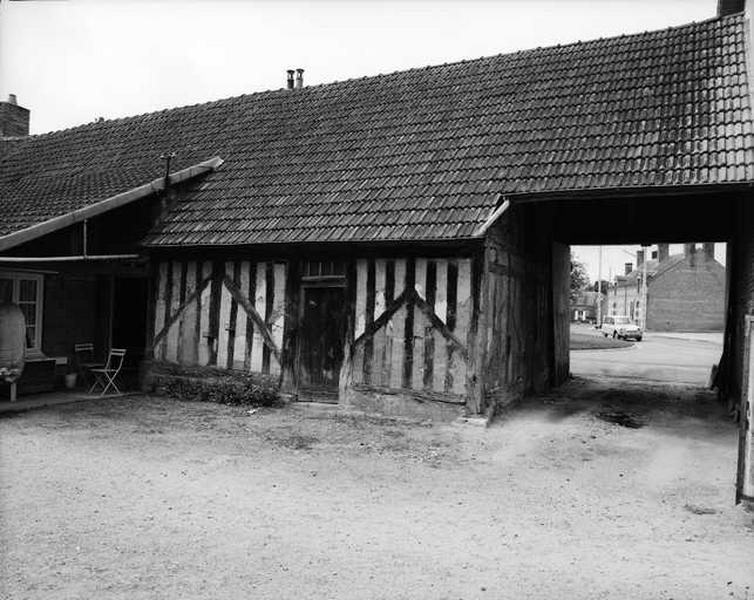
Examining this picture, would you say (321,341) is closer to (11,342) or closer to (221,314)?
(221,314)

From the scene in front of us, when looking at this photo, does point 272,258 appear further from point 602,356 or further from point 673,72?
point 602,356

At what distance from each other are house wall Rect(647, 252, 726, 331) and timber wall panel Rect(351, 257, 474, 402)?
50.8 m

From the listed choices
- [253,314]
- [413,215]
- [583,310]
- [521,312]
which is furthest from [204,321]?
[583,310]

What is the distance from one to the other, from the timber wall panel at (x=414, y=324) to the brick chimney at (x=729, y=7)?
9.27 m

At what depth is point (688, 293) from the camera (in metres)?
54.2

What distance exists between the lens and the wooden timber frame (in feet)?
32.1

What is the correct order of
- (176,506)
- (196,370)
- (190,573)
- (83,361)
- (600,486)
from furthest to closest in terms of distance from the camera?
1. (83,361)
2. (196,370)
3. (600,486)
4. (176,506)
5. (190,573)

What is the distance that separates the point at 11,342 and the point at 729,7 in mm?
15964

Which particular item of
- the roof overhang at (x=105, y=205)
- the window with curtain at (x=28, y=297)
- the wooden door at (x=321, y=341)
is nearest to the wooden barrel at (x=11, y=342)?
the window with curtain at (x=28, y=297)

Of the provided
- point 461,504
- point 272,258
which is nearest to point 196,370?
point 272,258

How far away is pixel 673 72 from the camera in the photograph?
11.3m

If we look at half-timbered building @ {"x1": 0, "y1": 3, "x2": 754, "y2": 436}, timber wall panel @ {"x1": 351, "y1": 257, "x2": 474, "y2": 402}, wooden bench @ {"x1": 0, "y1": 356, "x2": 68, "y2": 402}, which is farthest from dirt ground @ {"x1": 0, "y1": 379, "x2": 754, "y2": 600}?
wooden bench @ {"x1": 0, "y1": 356, "x2": 68, "y2": 402}

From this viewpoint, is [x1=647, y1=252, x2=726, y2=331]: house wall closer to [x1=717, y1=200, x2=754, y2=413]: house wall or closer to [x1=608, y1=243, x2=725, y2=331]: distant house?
[x1=608, y1=243, x2=725, y2=331]: distant house

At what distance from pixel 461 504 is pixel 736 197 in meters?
8.74
